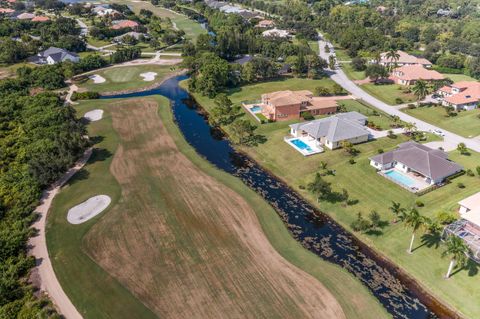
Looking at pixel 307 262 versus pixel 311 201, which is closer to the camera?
pixel 307 262

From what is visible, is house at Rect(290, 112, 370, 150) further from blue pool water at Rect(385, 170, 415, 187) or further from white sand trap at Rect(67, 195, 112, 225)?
white sand trap at Rect(67, 195, 112, 225)

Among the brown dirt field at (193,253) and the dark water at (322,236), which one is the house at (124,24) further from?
the brown dirt field at (193,253)

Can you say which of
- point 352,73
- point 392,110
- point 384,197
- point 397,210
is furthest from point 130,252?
point 352,73

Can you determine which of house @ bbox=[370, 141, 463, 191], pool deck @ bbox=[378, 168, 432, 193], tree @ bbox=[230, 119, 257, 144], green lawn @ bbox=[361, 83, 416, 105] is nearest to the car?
house @ bbox=[370, 141, 463, 191]

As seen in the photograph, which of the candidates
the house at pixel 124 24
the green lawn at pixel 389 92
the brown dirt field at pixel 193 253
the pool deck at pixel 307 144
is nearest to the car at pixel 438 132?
the green lawn at pixel 389 92

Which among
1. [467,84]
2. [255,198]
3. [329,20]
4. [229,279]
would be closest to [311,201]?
[255,198]

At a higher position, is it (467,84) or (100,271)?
(467,84)

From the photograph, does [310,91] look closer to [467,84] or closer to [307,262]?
[467,84]
